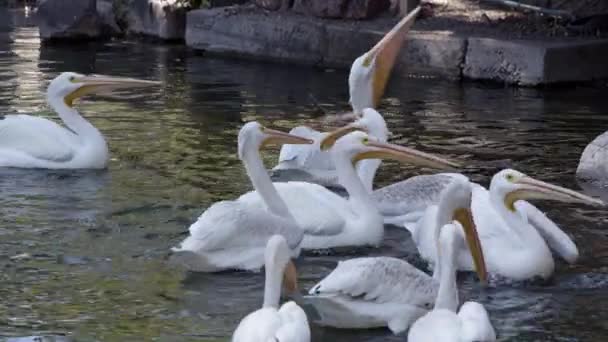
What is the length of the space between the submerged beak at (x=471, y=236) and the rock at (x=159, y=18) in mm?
9135

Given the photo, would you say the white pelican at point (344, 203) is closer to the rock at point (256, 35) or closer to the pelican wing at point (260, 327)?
the pelican wing at point (260, 327)

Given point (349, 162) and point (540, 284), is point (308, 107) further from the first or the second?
point (540, 284)

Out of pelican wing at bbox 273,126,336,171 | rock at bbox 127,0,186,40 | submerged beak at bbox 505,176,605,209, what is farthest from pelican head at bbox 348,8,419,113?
rock at bbox 127,0,186,40

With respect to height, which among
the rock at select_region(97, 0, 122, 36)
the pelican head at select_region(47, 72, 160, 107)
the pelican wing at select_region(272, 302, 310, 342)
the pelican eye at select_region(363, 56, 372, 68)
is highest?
the pelican eye at select_region(363, 56, 372, 68)

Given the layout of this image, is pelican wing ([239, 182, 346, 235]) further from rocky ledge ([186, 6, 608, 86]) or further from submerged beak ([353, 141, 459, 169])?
rocky ledge ([186, 6, 608, 86])

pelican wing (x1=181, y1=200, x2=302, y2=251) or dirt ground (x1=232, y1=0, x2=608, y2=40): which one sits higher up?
dirt ground (x1=232, y1=0, x2=608, y2=40)

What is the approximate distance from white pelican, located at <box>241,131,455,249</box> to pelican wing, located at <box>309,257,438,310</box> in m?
1.05

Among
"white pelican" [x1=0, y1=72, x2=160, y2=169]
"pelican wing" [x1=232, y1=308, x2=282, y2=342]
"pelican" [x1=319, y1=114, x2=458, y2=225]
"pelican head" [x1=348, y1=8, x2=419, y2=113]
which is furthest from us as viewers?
"pelican head" [x1=348, y1=8, x2=419, y2=113]

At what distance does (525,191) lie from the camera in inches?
215

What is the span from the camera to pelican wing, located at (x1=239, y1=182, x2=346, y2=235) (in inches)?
230

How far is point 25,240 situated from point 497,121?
171 inches

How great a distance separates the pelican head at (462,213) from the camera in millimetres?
5160

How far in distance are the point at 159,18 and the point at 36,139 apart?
682 centimetres

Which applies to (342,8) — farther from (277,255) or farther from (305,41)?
(277,255)
